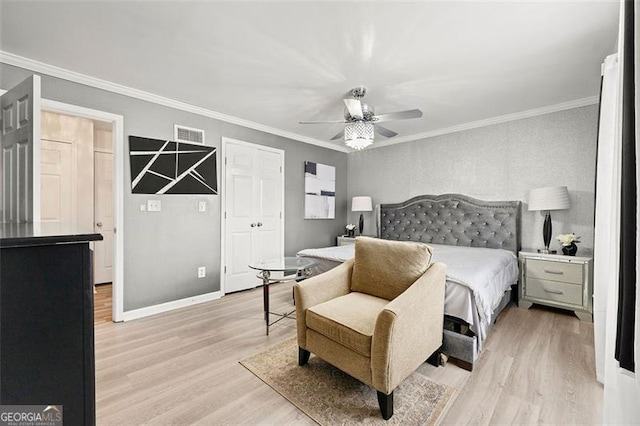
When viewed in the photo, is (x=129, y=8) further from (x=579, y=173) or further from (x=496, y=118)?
(x=579, y=173)

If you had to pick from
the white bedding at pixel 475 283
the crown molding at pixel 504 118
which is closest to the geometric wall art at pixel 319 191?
the crown molding at pixel 504 118

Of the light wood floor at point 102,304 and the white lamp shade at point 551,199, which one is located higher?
the white lamp shade at point 551,199

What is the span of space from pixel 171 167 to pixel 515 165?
4.33 metres

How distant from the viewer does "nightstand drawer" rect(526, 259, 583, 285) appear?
2.93 m

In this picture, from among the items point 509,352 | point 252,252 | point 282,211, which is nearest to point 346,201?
point 282,211

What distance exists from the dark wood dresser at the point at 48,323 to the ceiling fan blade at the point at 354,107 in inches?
87.2

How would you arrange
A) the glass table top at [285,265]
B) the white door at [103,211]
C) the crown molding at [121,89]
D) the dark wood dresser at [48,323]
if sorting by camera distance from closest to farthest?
the dark wood dresser at [48,323]
the crown molding at [121,89]
the glass table top at [285,265]
the white door at [103,211]

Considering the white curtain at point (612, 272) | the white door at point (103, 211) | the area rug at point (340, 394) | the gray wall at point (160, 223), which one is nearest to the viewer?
the white curtain at point (612, 272)

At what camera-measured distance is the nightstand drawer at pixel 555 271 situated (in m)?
2.93

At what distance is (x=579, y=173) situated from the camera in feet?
10.6

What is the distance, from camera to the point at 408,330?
163 cm

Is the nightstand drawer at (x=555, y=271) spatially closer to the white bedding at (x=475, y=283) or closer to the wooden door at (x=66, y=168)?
the white bedding at (x=475, y=283)

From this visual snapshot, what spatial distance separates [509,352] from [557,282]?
134cm

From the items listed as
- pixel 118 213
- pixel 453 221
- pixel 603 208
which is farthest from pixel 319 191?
pixel 603 208
